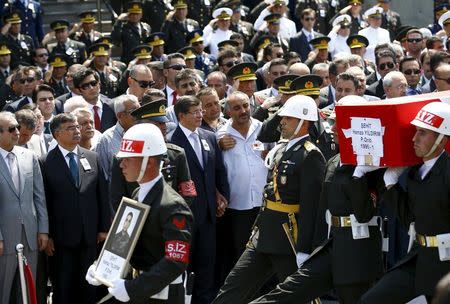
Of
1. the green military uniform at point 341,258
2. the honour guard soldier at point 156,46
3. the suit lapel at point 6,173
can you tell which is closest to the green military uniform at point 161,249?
the green military uniform at point 341,258

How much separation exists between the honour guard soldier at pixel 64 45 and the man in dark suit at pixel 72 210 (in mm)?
6779

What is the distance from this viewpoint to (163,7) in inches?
757

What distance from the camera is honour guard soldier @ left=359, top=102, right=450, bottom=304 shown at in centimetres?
776

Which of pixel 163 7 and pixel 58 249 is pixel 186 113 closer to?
pixel 58 249

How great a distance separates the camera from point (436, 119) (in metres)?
7.72

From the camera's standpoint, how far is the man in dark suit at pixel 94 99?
12.4 meters

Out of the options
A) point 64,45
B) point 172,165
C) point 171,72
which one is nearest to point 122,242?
point 172,165

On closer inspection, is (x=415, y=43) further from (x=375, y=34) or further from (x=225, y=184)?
(x=225, y=184)

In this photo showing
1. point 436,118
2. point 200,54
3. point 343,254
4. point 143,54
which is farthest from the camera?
point 200,54

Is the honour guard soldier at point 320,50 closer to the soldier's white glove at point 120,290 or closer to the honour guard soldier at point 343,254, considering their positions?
the honour guard soldier at point 343,254

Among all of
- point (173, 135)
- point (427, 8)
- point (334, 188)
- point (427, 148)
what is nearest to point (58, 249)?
point (173, 135)

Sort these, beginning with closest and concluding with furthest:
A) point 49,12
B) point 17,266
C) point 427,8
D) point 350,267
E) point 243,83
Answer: point 350,267
point 17,266
point 243,83
point 49,12
point 427,8

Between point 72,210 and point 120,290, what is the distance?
3.42 meters

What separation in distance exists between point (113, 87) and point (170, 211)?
313 inches
